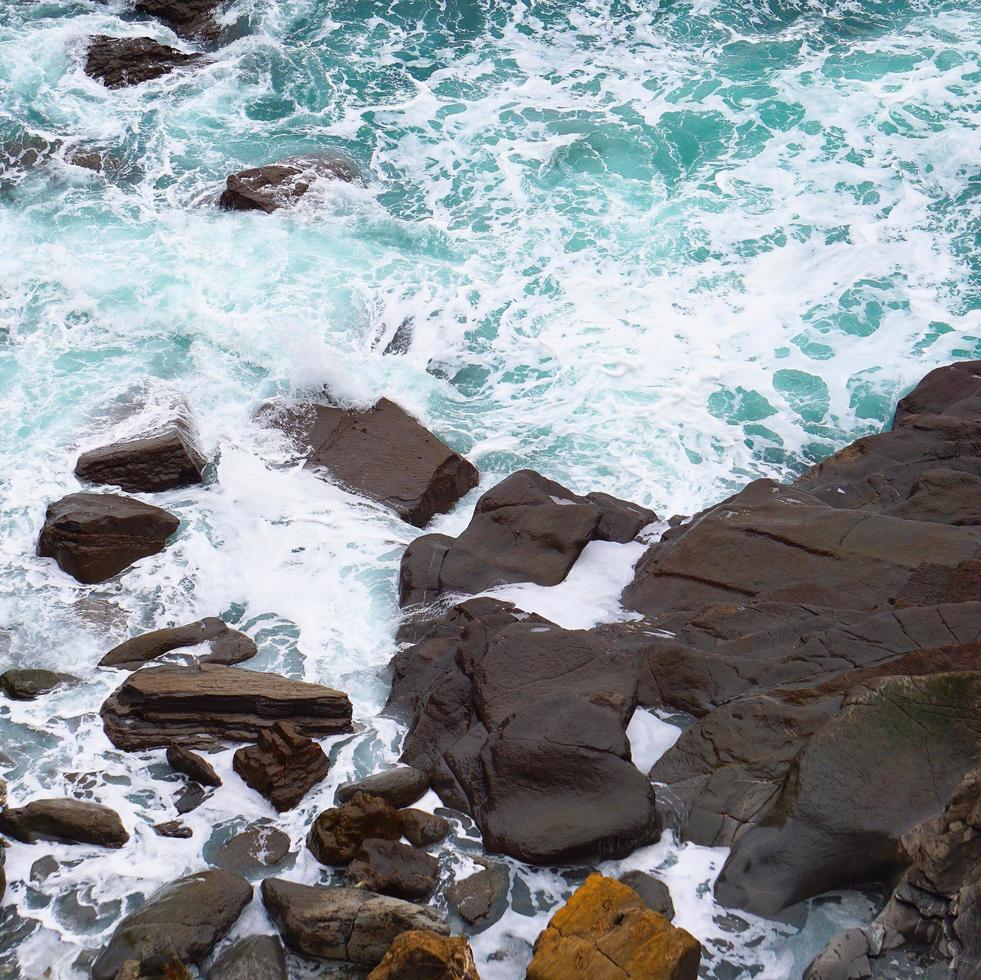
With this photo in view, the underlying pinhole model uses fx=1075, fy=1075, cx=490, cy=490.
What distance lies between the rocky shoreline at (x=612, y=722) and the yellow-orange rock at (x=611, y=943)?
12 millimetres

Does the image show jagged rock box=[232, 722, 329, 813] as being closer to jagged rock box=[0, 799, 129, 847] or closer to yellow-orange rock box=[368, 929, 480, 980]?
jagged rock box=[0, 799, 129, 847]

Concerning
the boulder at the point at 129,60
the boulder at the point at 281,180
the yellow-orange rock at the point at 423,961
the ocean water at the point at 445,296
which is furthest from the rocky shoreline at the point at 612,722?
the boulder at the point at 129,60

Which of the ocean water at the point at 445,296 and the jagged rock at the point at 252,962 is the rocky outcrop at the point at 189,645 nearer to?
the ocean water at the point at 445,296

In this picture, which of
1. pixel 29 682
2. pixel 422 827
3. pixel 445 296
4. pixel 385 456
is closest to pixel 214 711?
pixel 29 682

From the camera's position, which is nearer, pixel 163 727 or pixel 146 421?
pixel 163 727

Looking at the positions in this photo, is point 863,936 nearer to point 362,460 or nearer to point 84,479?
point 362,460

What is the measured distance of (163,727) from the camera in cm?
700

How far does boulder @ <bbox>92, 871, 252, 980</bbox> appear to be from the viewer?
5.15m

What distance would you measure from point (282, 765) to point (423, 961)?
1942 mm

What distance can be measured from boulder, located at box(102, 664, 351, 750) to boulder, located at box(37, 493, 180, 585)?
1843 mm

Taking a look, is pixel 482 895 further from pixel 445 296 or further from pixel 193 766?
pixel 445 296

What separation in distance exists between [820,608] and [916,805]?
2.10 meters

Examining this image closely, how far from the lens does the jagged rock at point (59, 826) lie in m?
6.04

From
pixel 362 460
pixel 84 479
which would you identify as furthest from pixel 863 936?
pixel 84 479
